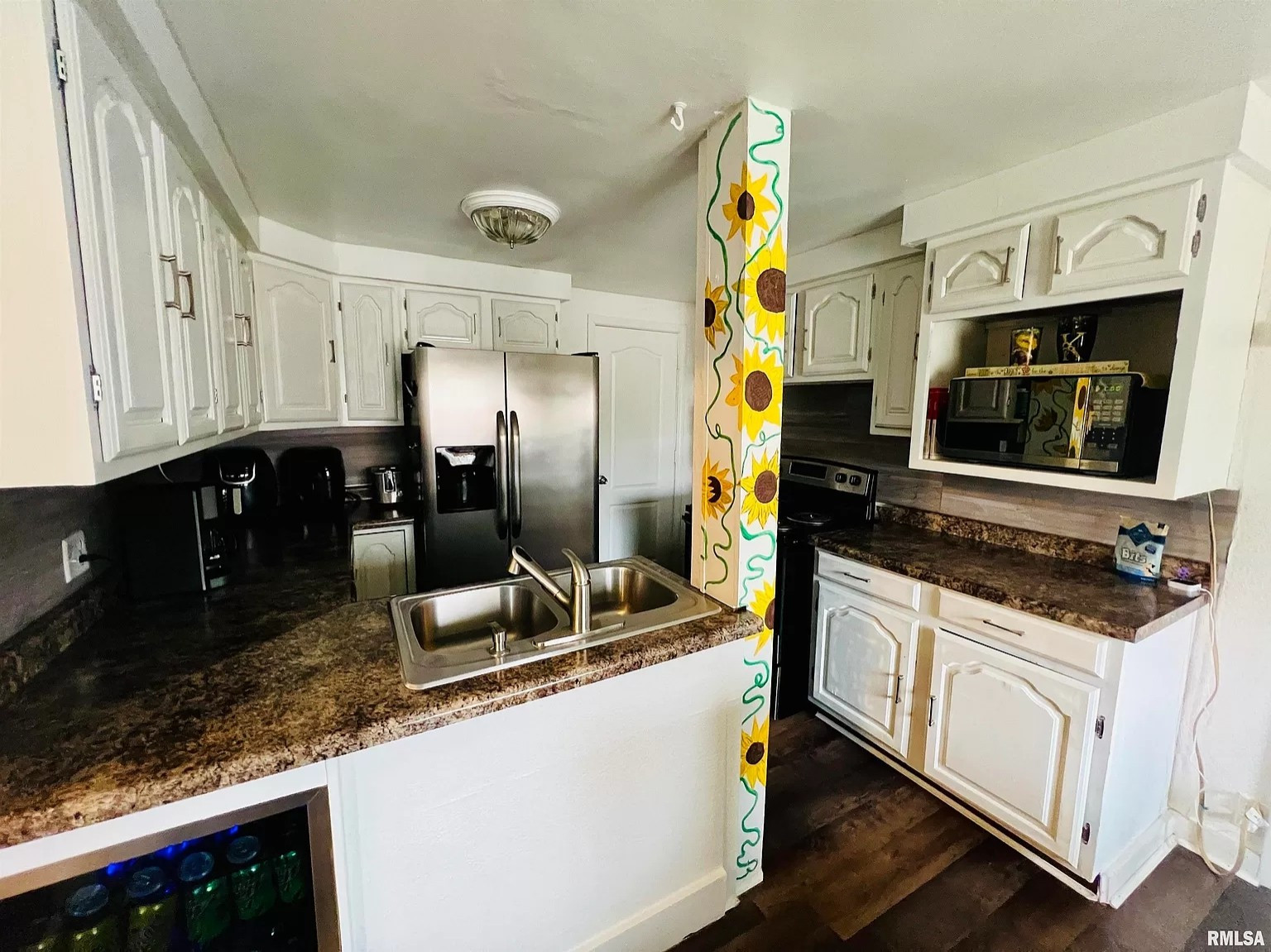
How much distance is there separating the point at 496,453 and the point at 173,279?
137 centimetres

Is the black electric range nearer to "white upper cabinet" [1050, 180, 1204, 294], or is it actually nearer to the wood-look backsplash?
the wood-look backsplash

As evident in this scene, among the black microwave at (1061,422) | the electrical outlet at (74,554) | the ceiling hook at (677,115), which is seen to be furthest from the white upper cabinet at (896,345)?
the electrical outlet at (74,554)

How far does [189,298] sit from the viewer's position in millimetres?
1193

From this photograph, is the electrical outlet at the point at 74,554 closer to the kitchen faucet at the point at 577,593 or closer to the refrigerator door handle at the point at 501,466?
the kitchen faucet at the point at 577,593

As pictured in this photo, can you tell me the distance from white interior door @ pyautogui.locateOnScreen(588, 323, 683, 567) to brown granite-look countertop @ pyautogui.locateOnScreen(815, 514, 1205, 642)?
1.72 m

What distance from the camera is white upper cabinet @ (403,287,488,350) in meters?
2.66

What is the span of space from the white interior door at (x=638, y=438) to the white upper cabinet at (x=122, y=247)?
259 centimetres

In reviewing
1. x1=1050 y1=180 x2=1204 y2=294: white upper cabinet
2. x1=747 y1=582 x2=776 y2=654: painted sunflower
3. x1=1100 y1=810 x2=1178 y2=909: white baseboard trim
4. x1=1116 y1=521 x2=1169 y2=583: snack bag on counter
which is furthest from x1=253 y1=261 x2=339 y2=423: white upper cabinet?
x1=1100 y1=810 x2=1178 y2=909: white baseboard trim

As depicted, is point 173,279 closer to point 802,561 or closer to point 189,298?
point 189,298

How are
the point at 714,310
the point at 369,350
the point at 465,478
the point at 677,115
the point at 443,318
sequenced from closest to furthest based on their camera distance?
the point at 677,115, the point at 714,310, the point at 465,478, the point at 369,350, the point at 443,318

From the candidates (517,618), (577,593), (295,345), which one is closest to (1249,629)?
(577,593)

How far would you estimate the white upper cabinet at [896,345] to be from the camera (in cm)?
214

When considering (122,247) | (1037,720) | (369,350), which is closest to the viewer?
(122,247)

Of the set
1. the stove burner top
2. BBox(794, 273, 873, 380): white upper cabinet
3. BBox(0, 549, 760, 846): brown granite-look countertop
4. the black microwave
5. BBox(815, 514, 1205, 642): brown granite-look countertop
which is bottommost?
BBox(0, 549, 760, 846): brown granite-look countertop
